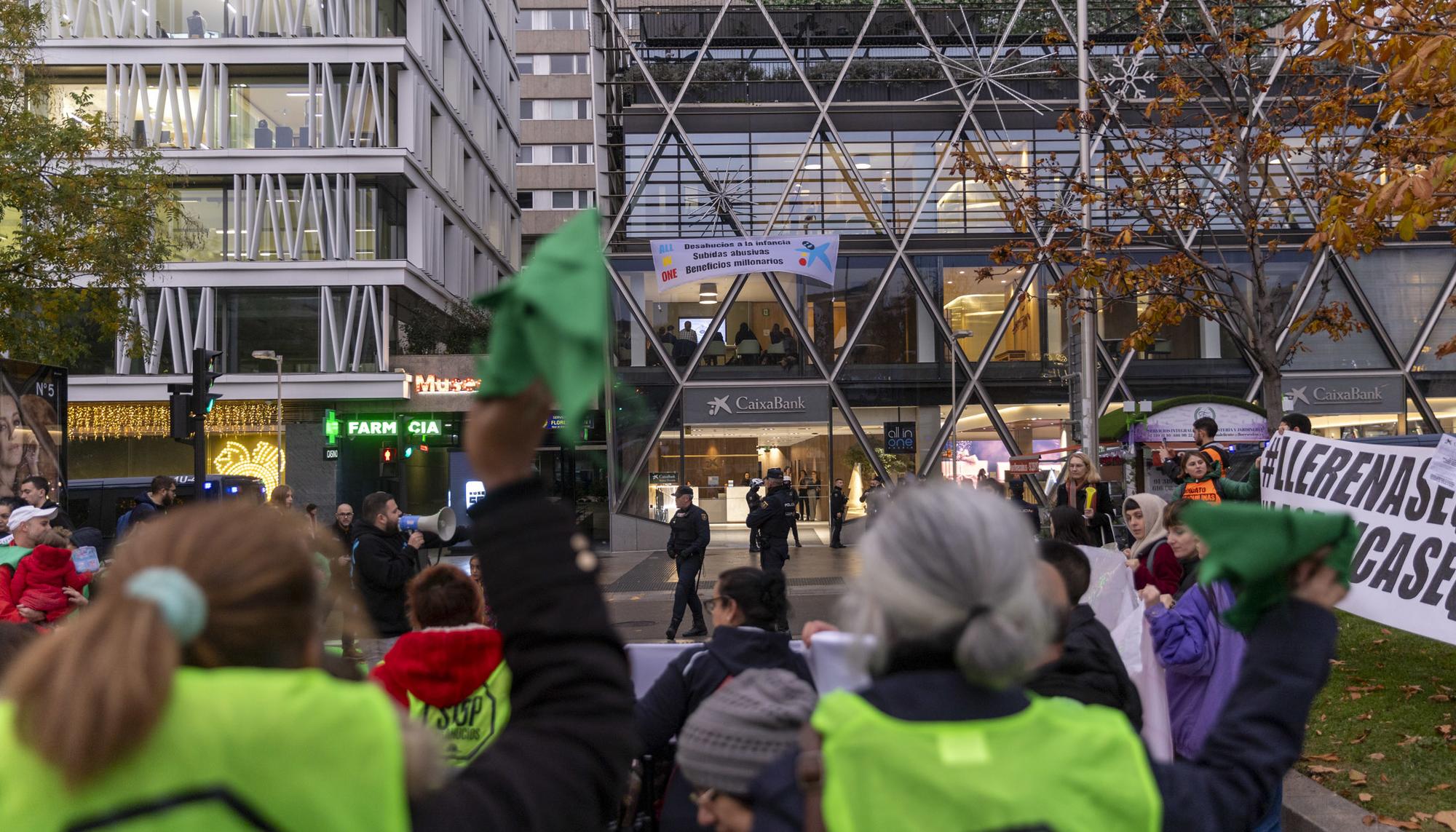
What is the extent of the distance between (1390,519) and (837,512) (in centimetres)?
2036

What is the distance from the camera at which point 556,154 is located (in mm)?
57250

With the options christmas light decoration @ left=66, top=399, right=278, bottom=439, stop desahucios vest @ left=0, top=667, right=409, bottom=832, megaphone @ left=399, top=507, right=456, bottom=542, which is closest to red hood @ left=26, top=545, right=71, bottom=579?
megaphone @ left=399, top=507, right=456, bottom=542

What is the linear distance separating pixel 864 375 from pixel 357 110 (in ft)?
55.1

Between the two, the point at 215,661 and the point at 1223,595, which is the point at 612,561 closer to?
the point at 1223,595

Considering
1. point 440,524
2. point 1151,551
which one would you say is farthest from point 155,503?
point 1151,551

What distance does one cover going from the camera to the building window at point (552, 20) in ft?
187

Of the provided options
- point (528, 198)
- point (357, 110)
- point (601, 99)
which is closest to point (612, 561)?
point (601, 99)

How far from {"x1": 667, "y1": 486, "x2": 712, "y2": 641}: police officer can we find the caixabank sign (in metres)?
13.6

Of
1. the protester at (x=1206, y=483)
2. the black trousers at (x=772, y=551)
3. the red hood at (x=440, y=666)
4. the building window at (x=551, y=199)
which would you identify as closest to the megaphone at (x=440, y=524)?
Result: the red hood at (x=440, y=666)

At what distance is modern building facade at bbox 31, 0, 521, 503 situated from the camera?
31.9m

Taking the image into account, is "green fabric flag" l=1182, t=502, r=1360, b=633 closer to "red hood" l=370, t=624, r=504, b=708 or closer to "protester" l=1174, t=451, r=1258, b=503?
"red hood" l=370, t=624, r=504, b=708

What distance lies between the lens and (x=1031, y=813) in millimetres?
1570

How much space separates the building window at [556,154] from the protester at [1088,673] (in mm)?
55590

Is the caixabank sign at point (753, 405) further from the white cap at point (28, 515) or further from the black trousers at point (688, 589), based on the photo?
the white cap at point (28, 515)
